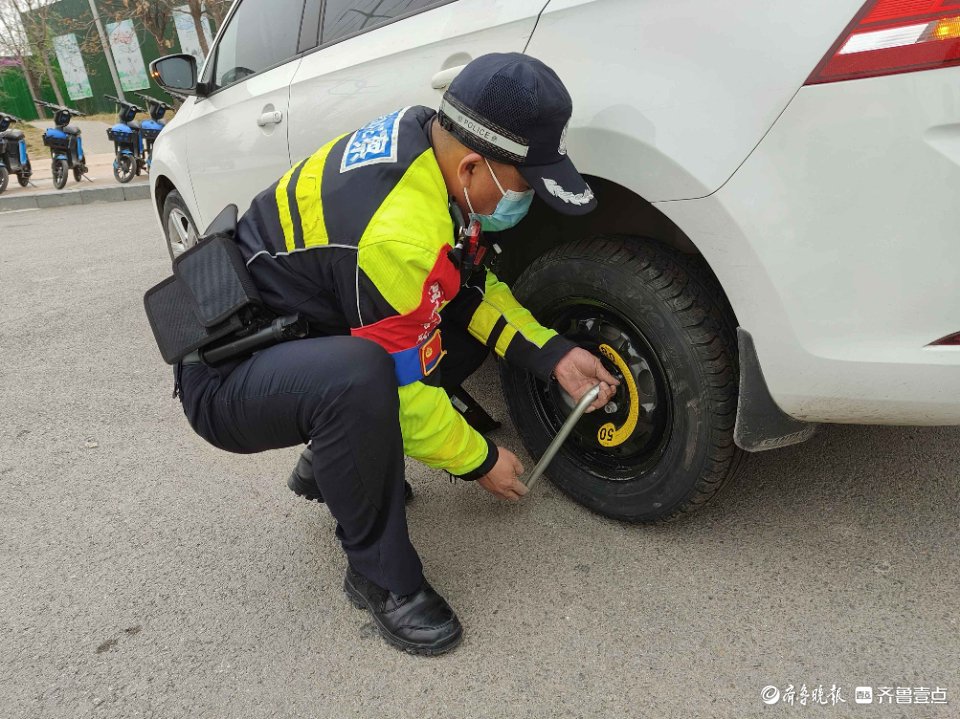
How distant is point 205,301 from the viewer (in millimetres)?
1562

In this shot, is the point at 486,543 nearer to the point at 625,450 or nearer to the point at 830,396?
the point at 625,450

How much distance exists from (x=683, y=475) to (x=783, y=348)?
0.45 metres

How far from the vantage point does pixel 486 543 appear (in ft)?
6.22

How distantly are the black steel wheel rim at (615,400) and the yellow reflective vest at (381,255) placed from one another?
0.36 m

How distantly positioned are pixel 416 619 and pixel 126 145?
36.7ft

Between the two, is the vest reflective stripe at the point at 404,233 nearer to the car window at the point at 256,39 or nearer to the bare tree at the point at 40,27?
the car window at the point at 256,39

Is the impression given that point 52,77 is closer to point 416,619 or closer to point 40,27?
point 40,27

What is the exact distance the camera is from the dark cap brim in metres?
1.42

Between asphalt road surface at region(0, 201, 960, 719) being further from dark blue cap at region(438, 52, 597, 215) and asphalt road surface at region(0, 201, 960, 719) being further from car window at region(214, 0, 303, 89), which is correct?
car window at region(214, 0, 303, 89)

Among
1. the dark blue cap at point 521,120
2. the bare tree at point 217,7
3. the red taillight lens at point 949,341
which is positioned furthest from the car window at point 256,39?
the bare tree at point 217,7

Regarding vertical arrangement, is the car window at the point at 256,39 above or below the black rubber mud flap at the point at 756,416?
above

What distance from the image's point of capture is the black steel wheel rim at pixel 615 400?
1.72 meters

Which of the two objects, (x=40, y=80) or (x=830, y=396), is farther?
(x=40, y=80)

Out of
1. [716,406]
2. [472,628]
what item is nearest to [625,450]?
[716,406]
